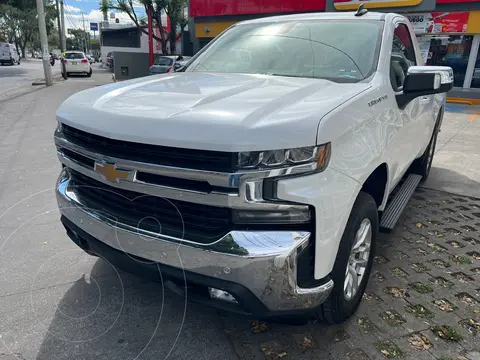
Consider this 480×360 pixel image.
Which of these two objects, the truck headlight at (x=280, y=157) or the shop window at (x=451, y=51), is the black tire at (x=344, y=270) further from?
the shop window at (x=451, y=51)

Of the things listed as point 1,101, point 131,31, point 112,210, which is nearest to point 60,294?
point 112,210

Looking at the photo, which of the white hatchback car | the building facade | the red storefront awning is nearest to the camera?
the building facade

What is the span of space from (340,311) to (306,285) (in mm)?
519

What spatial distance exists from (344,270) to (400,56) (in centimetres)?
213

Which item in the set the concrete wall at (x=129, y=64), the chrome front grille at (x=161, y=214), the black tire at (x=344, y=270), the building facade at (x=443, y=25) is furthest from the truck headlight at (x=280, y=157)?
the concrete wall at (x=129, y=64)

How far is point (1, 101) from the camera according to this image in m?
12.6

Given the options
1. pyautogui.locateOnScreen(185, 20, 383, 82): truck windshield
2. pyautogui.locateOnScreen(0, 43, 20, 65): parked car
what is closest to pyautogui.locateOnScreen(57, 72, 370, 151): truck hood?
pyautogui.locateOnScreen(185, 20, 383, 82): truck windshield

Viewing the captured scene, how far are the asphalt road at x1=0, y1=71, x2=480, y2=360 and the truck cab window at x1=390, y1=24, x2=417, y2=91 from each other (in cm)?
149

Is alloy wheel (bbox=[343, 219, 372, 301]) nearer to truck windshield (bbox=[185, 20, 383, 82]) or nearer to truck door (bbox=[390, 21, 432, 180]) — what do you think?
truck door (bbox=[390, 21, 432, 180])

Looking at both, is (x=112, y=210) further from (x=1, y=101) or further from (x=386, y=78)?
(x=1, y=101)

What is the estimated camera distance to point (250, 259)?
1820mm

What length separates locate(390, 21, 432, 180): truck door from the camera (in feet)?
10.2

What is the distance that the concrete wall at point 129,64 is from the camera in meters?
24.2

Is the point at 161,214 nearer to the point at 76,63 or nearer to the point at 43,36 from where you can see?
the point at 43,36
